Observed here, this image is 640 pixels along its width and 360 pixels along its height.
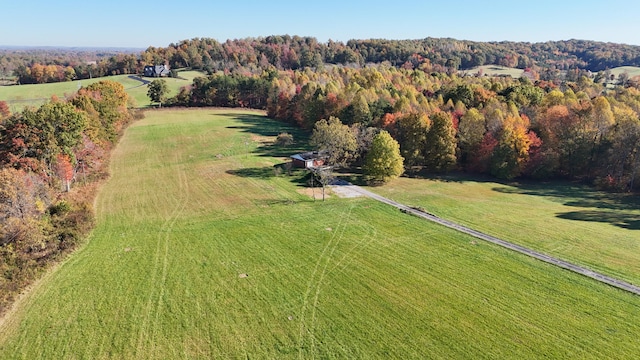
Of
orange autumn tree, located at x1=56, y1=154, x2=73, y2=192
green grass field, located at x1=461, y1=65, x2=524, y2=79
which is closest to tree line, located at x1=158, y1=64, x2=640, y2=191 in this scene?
orange autumn tree, located at x1=56, y1=154, x2=73, y2=192

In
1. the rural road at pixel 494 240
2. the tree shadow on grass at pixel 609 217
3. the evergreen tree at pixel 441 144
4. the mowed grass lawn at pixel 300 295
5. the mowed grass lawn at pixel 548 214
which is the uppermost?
the evergreen tree at pixel 441 144

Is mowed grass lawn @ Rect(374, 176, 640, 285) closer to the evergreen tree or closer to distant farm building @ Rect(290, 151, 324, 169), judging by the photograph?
the evergreen tree

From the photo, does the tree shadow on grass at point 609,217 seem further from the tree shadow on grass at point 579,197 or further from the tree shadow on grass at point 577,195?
the tree shadow on grass at point 577,195

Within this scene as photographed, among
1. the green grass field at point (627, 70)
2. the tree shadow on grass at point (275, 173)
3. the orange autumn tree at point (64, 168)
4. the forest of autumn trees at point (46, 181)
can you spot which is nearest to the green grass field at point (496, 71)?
the green grass field at point (627, 70)

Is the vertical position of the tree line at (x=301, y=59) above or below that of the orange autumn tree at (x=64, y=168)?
above

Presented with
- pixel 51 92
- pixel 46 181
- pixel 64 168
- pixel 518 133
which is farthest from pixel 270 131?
pixel 51 92
